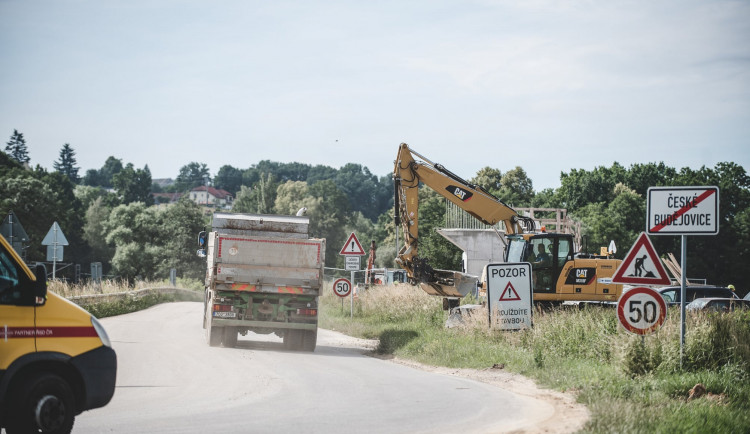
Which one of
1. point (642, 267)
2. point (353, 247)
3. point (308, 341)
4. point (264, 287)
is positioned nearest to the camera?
point (642, 267)

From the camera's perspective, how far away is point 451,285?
2642 cm

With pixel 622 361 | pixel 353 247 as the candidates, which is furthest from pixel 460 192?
pixel 622 361

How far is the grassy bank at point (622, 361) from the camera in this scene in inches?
374

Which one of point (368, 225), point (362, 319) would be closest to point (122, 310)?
point (362, 319)

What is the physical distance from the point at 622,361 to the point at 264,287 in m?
9.42

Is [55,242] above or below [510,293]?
above

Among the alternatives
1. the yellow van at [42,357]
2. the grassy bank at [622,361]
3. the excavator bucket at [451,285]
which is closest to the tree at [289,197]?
the excavator bucket at [451,285]

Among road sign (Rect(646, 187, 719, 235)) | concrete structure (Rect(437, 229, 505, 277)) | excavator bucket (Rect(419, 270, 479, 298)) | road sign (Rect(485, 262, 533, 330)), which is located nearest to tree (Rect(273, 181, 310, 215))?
concrete structure (Rect(437, 229, 505, 277))

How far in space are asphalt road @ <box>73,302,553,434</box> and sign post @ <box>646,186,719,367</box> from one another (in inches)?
129

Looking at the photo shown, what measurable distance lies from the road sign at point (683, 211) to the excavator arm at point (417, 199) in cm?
1275

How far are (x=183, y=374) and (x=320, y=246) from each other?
6.46 metres

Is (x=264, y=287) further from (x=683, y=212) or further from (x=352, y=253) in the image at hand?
(x=683, y=212)

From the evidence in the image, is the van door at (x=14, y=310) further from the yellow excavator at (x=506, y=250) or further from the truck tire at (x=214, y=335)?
the yellow excavator at (x=506, y=250)

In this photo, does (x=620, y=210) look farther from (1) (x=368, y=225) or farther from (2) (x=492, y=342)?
(2) (x=492, y=342)
